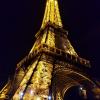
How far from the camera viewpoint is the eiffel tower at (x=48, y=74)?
19014mm

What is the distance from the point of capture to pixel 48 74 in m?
21.7

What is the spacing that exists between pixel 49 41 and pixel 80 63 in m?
4.95

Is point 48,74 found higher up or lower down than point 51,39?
lower down

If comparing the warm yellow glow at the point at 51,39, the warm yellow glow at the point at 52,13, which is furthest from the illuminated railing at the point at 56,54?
the warm yellow glow at the point at 52,13

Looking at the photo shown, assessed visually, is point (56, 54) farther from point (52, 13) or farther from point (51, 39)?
point (52, 13)

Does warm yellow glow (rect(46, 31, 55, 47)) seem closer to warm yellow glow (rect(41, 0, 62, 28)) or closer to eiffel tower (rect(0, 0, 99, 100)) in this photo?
eiffel tower (rect(0, 0, 99, 100))

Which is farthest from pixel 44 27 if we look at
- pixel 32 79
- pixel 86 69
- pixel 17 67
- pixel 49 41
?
pixel 32 79

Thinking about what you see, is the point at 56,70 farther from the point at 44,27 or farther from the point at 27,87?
the point at 44,27

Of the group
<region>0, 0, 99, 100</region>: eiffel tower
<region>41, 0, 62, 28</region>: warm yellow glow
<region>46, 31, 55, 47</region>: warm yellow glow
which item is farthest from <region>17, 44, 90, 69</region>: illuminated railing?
<region>41, 0, 62, 28</region>: warm yellow glow

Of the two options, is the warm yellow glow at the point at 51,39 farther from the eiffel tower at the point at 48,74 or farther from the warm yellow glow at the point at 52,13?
the warm yellow glow at the point at 52,13

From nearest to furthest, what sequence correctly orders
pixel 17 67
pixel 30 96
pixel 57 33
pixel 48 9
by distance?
pixel 30 96 < pixel 17 67 < pixel 57 33 < pixel 48 9

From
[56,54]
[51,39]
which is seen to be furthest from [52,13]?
[56,54]

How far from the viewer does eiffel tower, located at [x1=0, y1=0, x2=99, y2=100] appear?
62.4 ft

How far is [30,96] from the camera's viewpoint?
17984mm
